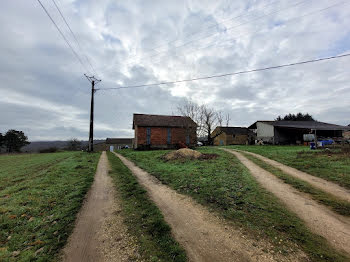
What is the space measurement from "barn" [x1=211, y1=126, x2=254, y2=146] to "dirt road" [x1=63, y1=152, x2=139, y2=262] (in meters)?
39.0

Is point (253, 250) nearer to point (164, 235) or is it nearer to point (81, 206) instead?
point (164, 235)

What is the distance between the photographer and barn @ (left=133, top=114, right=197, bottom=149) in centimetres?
2867

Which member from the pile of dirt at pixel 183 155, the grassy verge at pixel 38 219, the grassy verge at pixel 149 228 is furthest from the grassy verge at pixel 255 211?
the pile of dirt at pixel 183 155

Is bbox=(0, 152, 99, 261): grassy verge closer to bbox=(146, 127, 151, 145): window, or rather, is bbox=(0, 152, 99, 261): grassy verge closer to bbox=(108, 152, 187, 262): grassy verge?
bbox=(108, 152, 187, 262): grassy verge

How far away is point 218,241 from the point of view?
3330 mm

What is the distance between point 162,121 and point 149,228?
27.5m

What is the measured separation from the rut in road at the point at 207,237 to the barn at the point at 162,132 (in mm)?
23805

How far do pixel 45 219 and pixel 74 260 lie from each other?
2.50m

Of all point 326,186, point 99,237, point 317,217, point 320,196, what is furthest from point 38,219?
point 326,186

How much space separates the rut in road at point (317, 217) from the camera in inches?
134

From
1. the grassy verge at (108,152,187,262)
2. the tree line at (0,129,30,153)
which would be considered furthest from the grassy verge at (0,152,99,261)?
the tree line at (0,129,30,153)

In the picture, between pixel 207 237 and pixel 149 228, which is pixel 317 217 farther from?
pixel 149 228

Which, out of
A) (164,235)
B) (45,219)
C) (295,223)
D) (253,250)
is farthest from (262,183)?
(45,219)

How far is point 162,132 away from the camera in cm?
2964
